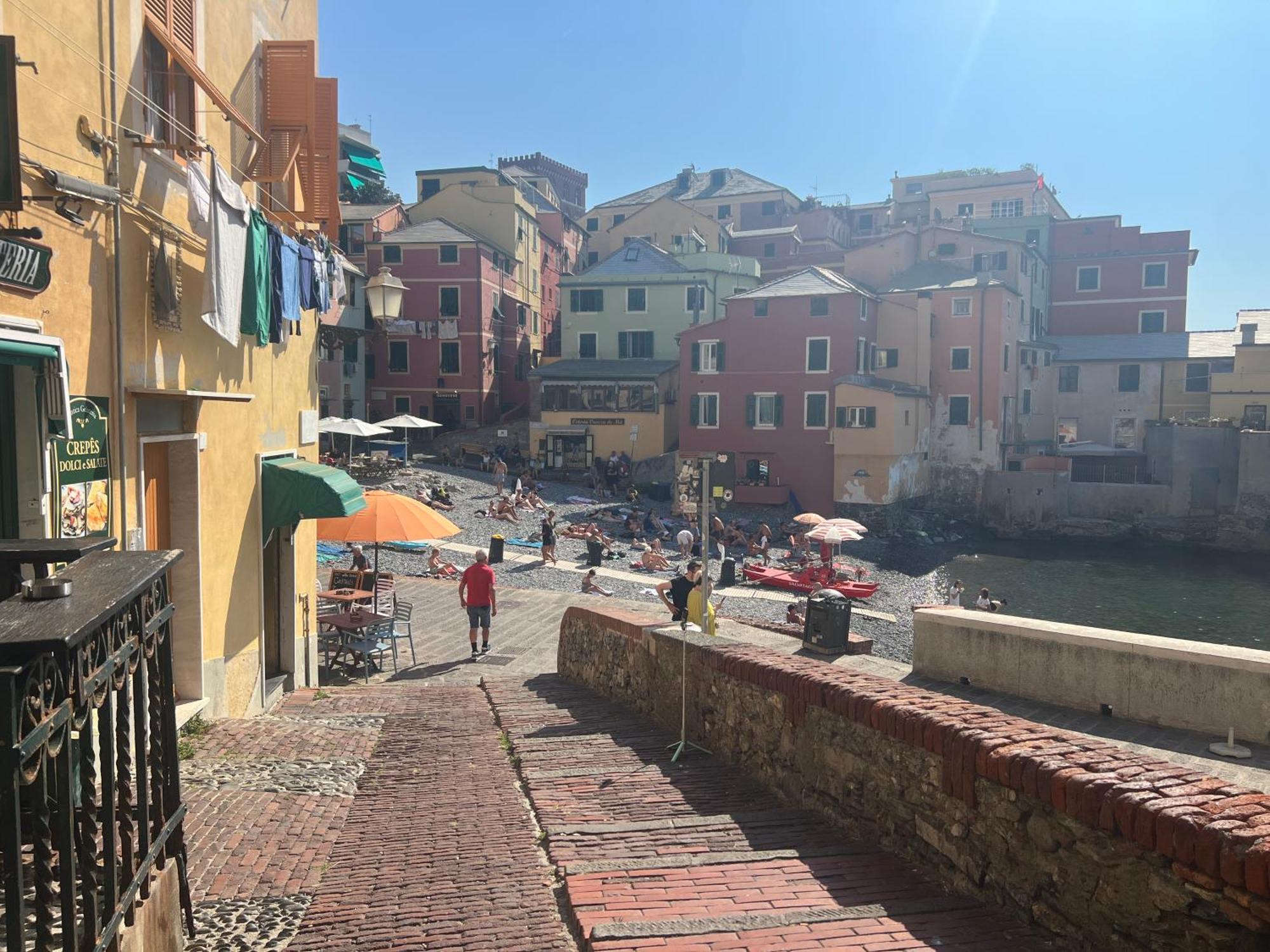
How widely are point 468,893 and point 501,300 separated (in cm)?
5026

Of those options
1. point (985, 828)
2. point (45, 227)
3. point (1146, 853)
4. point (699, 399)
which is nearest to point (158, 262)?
point (45, 227)

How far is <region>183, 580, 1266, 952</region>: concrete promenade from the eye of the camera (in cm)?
462

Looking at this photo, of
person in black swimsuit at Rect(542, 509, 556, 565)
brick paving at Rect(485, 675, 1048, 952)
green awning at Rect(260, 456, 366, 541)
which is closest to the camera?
brick paving at Rect(485, 675, 1048, 952)

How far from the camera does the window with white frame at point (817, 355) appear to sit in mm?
44219

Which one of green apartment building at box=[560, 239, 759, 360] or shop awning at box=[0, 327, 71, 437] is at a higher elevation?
green apartment building at box=[560, 239, 759, 360]

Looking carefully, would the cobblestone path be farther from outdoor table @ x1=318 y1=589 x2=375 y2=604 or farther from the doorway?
outdoor table @ x1=318 y1=589 x2=375 y2=604

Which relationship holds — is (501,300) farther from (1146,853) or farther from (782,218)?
(1146,853)

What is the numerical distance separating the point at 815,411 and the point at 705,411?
5.34m

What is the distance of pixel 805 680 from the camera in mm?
6809

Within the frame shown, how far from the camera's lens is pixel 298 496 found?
448 inches

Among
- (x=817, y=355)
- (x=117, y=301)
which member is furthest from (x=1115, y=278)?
(x=117, y=301)

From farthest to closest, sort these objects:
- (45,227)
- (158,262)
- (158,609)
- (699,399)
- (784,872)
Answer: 1. (699,399)
2. (158,262)
3. (45,227)
4. (784,872)
5. (158,609)

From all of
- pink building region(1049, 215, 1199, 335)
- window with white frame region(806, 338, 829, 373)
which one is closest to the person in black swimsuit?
window with white frame region(806, 338, 829, 373)

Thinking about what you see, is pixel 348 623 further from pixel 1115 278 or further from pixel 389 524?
pixel 1115 278
